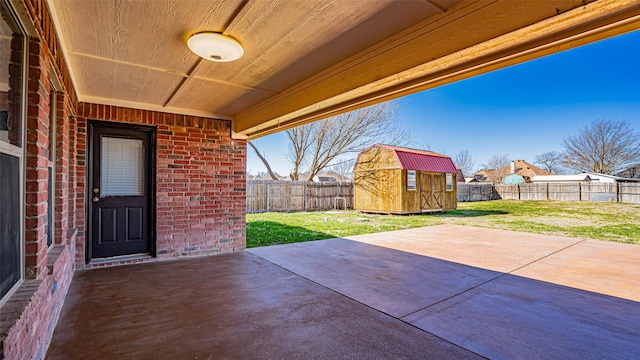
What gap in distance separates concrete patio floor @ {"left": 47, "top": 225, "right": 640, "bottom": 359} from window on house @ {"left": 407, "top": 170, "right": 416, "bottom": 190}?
6740mm

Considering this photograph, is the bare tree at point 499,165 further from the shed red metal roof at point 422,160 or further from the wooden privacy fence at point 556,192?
the shed red metal roof at point 422,160

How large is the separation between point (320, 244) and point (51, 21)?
4828 mm

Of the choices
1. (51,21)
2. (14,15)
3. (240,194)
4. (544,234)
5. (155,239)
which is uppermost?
(51,21)

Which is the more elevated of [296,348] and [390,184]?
[390,184]

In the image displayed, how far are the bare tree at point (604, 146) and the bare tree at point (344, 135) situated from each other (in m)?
19.3

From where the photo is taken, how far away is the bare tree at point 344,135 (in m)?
14.5

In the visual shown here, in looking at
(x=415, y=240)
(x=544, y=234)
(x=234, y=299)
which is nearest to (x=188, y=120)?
(x=234, y=299)

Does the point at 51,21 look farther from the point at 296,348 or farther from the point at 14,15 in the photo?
the point at 296,348

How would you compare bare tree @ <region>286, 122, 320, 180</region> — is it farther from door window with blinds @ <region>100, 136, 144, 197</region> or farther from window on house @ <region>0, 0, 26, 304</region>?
window on house @ <region>0, 0, 26, 304</region>

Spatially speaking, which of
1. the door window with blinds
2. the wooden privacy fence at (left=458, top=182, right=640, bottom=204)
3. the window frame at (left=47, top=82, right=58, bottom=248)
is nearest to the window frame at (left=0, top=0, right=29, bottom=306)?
the window frame at (left=47, top=82, right=58, bottom=248)

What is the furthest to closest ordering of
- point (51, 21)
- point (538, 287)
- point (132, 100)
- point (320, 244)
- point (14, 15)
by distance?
1. point (320, 244)
2. point (132, 100)
3. point (538, 287)
4. point (51, 21)
5. point (14, 15)

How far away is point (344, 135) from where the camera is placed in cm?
1490

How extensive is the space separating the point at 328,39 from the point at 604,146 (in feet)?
101

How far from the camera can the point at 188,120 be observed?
4.67 metres
